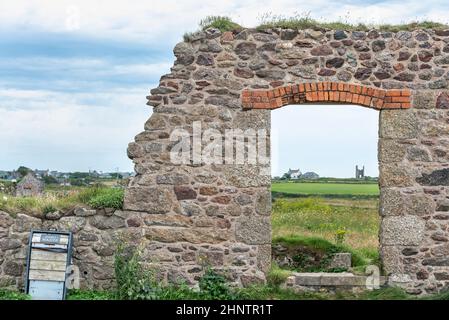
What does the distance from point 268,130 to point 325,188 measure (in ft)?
54.1

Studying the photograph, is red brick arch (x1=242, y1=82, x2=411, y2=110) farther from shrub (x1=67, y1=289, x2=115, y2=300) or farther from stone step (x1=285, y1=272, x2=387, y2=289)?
shrub (x1=67, y1=289, x2=115, y2=300)

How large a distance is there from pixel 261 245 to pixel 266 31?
3134 millimetres

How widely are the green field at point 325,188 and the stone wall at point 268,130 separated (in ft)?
43.1

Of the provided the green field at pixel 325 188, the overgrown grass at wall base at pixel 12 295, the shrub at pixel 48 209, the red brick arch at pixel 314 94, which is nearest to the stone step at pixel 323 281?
the red brick arch at pixel 314 94

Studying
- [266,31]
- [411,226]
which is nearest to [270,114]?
[266,31]

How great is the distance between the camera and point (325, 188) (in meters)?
26.4

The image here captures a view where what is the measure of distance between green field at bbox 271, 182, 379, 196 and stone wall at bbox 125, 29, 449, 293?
13.1 metres

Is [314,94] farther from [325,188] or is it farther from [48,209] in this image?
[325,188]

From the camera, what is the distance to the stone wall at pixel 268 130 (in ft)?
33.3

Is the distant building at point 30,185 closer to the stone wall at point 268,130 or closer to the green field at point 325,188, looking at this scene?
the stone wall at point 268,130

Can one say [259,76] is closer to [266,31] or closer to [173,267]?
[266,31]

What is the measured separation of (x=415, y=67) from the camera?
10.3m

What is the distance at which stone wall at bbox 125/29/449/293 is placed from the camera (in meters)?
10.1

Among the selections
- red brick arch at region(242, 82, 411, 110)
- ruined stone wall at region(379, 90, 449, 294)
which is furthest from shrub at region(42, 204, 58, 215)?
ruined stone wall at region(379, 90, 449, 294)
